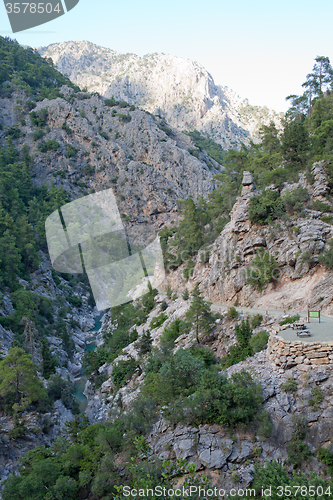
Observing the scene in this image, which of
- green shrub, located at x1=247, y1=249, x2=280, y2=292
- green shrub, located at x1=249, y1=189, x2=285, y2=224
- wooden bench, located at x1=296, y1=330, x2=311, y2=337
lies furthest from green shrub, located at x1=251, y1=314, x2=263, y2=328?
green shrub, located at x1=249, y1=189, x2=285, y2=224

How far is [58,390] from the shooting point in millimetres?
31094

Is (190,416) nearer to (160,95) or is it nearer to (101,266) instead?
(101,266)

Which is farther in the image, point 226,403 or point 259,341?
point 259,341

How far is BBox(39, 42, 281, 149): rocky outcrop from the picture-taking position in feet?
482

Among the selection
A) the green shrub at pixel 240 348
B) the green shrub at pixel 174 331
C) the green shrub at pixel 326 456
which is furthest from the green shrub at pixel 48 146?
the green shrub at pixel 326 456

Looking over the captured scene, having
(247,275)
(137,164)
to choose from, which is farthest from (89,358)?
(137,164)

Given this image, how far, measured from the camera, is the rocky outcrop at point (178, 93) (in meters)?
147

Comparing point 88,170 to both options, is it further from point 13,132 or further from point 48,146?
point 13,132

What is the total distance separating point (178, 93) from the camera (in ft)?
523

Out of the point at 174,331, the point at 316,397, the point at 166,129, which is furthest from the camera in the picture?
the point at 166,129

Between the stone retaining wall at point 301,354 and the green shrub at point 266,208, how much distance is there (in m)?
13.4

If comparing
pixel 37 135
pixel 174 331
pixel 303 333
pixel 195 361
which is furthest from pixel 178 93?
pixel 303 333

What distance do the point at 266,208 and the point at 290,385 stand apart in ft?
52.7

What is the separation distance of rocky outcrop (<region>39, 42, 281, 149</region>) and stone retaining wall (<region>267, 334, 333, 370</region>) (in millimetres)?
128345
